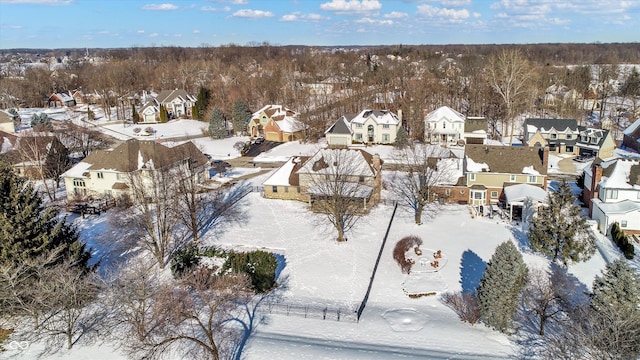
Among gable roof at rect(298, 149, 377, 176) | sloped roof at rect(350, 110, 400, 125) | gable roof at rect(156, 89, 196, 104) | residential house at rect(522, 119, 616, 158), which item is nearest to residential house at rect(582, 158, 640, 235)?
gable roof at rect(298, 149, 377, 176)

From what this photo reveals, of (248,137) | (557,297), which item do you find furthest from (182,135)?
(557,297)

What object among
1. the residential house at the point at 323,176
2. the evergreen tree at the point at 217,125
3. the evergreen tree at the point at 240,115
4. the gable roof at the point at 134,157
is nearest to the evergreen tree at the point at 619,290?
the residential house at the point at 323,176

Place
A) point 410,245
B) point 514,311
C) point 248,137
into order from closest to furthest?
point 514,311 → point 410,245 → point 248,137

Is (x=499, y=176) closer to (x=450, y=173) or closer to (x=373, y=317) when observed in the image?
(x=450, y=173)

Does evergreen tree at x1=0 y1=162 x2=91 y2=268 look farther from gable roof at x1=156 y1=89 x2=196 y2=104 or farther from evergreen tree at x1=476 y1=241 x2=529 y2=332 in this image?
gable roof at x1=156 y1=89 x2=196 y2=104

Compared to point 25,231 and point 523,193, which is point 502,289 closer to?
point 523,193

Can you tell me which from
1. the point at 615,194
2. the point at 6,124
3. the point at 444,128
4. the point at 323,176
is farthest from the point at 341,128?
the point at 6,124

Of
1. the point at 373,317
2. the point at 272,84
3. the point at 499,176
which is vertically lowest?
the point at 373,317
